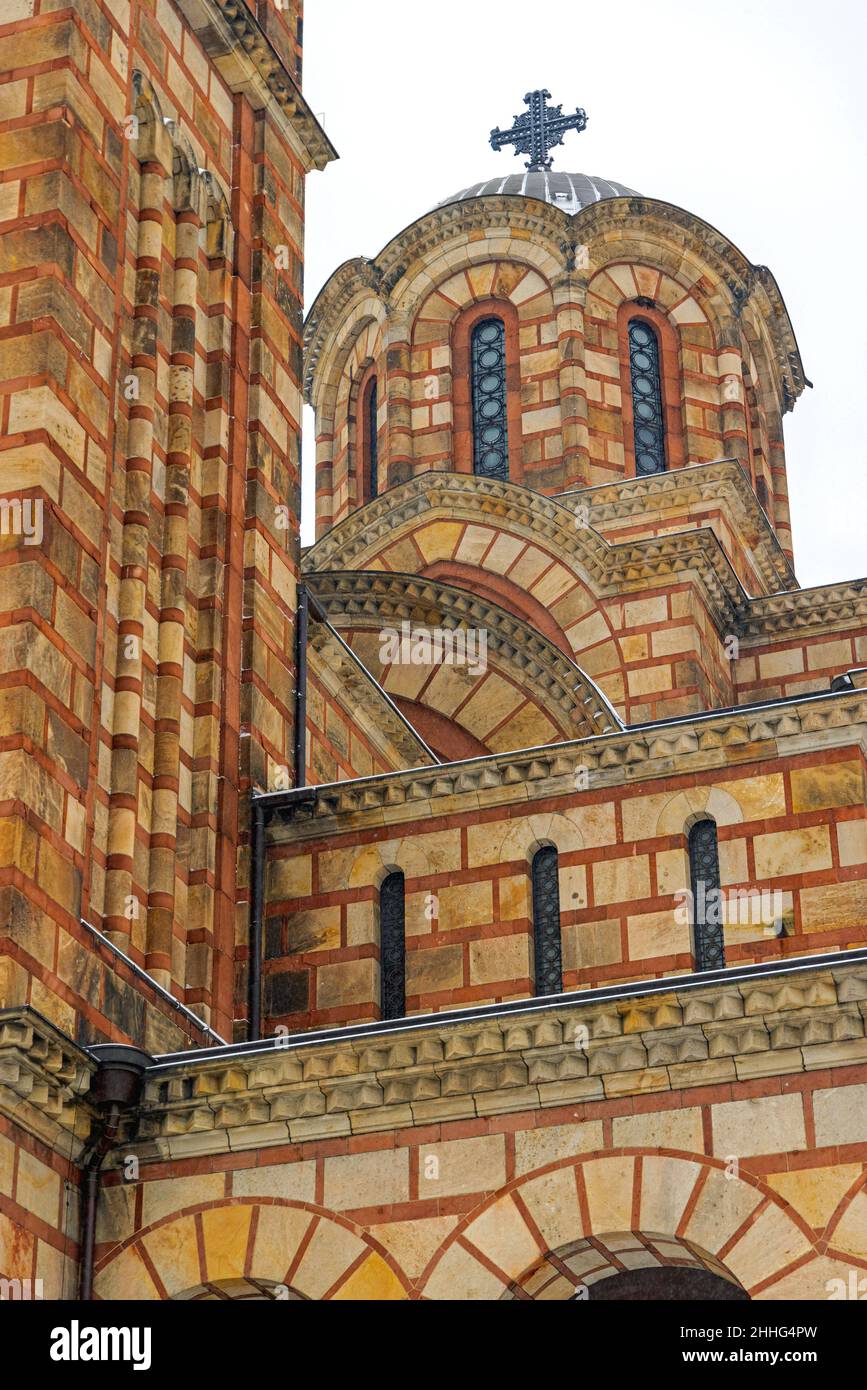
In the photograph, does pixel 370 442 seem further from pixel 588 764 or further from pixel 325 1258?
pixel 325 1258

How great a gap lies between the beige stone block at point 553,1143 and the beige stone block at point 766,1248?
1.17m

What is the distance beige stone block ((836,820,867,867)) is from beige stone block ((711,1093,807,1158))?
3.43 metres

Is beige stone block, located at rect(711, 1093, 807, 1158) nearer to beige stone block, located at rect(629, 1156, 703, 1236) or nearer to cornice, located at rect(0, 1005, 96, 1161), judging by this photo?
beige stone block, located at rect(629, 1156, 703, 1236)

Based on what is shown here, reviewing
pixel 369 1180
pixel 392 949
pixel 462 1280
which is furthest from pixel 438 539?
pixel 462 1280

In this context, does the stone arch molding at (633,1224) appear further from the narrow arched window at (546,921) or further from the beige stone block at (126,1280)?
the narrow arched window at (546,921)

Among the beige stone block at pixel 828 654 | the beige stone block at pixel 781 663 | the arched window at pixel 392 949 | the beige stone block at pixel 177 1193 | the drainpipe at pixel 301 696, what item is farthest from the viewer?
the beige stone block at pixel 781 663

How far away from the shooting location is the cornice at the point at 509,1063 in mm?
15875

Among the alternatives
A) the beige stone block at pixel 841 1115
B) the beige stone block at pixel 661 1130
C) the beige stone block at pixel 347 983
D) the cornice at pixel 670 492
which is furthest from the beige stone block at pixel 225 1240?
the cornice at pixel 670 492

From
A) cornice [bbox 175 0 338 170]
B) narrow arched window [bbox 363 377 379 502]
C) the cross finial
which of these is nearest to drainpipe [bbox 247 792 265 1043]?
cornice [bbox 175 0 338 170]

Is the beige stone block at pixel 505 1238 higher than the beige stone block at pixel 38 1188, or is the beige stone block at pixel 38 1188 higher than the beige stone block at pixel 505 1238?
the beige stone block at pixel 38 1188

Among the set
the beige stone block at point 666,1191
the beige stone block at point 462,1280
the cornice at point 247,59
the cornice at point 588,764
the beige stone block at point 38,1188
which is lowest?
the beige stone block at point 462,1280

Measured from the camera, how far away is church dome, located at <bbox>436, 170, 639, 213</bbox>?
3469 centimetres
